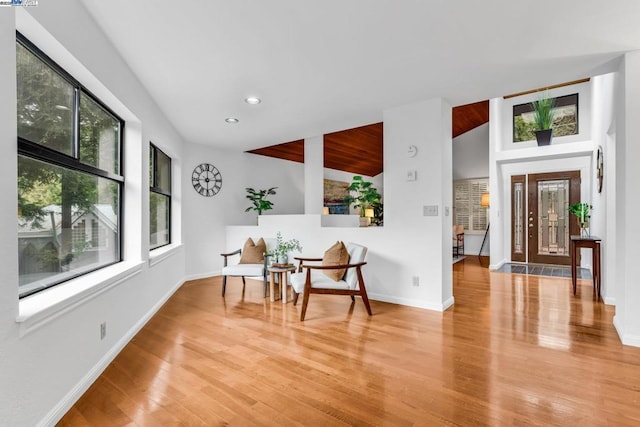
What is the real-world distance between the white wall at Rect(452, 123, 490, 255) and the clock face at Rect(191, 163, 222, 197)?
6630 mm

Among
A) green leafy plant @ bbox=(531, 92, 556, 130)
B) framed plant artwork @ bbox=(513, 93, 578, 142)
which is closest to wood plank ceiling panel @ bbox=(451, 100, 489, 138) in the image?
framed plant artwork @ bbox=(513, 93, 578, 142)

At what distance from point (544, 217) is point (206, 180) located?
7.26 meters

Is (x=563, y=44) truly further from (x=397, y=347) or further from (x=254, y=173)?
(x=254, y=173)

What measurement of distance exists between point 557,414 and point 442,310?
2.01m

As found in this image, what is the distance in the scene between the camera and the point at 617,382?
2236mm

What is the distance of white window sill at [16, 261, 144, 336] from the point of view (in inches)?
65.7

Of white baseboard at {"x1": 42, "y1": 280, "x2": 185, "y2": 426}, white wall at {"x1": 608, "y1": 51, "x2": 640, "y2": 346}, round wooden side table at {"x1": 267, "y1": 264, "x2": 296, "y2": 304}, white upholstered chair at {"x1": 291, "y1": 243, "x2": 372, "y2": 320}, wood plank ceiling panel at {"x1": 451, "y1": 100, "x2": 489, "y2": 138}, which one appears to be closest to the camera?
white baseboard at {"x1": 42, "y1": 280, "x2": 185, "y2": 426}

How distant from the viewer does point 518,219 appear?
7.51 metres

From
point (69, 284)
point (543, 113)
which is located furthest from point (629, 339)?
point (543, 113)

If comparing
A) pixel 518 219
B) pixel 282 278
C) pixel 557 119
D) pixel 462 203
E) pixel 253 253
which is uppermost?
pixel 557 119

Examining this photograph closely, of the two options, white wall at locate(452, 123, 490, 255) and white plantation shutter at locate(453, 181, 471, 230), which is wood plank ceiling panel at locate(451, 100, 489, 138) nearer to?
white wall at locate(452, 123, 490, 255)

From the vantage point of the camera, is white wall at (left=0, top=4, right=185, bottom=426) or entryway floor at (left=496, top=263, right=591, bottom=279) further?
entryway floor at (left=496, top=263, right=591, bottom=279)

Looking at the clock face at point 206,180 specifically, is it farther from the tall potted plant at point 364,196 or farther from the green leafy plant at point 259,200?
the tall potted plant at point 364,196

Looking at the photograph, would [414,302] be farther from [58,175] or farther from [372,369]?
[58,175]
